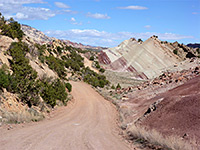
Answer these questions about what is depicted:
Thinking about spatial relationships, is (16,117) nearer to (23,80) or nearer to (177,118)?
(23,80)

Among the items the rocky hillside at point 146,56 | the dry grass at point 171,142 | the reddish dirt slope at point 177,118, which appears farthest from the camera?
the rocky hillside at point 146,56

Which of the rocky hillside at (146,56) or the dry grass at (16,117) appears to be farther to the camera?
the rocky hillside at (146,56)

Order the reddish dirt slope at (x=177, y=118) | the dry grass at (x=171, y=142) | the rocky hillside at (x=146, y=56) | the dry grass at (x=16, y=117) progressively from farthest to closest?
the rocky hillside at (x=146, y=56), the dry grass at (x=16, y=117), the reddish dirt slope at (x=177, y=118), the dry grass at (x=171, y=142)

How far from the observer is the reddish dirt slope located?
11248 mm

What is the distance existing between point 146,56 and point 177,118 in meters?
57.2

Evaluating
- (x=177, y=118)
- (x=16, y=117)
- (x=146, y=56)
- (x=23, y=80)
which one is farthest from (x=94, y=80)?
(x=177, y=118)

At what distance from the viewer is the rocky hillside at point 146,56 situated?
66.2 metres

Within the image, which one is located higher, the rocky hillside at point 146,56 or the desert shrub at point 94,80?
the rocky hillside at point 146,56

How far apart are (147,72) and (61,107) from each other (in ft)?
139

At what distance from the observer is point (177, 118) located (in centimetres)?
1321

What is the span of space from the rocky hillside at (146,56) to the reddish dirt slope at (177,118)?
47727mm

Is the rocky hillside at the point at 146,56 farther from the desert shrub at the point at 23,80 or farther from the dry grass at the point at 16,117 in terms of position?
the dry grass at the point at 16,117

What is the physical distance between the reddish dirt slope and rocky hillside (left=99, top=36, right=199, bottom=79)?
47.7 m

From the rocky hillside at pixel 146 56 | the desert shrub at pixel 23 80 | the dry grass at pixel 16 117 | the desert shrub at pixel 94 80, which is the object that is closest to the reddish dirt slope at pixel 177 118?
the dry grass at pixel 16 117
